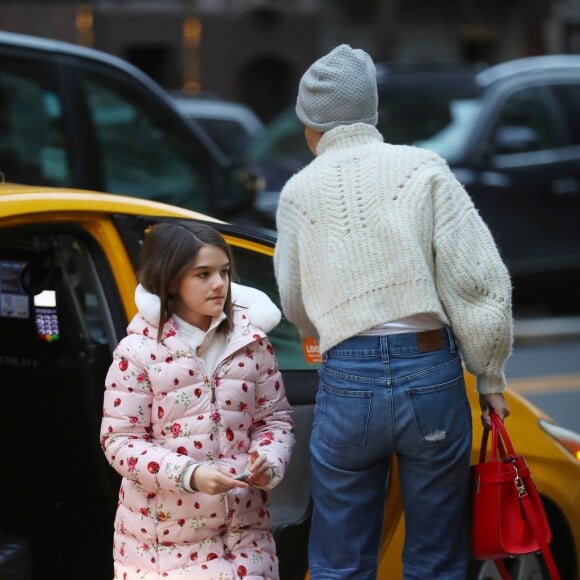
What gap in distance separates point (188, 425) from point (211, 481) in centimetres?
17

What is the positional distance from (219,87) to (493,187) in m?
24.6

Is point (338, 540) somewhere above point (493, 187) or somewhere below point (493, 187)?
below

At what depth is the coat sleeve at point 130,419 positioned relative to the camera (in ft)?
9.45

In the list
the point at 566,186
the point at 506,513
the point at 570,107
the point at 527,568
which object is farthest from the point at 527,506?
the point at 570,107

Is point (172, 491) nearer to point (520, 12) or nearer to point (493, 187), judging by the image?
point (493, 187)

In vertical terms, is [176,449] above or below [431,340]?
below

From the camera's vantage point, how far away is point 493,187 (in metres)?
9.98

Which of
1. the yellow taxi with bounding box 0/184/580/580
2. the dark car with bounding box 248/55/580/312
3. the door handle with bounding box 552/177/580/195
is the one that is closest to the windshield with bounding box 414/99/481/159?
the dark car with bounding box 248/55/580/312

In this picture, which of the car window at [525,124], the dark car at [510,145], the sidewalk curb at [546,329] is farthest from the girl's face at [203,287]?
the car window at [525,124]

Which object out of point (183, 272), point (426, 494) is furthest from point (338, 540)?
point (183, 272)

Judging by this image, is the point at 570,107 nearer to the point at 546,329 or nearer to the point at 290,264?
the point at 546,329

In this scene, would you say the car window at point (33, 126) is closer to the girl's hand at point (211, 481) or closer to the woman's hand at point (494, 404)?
the woman's hand at point (494, 404)

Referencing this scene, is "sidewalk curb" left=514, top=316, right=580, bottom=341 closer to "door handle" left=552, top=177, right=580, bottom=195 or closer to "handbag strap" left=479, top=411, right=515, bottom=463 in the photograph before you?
"door handle" left=552, top=177, right=580, bottom=195

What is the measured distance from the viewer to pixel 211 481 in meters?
2.81
